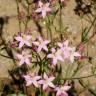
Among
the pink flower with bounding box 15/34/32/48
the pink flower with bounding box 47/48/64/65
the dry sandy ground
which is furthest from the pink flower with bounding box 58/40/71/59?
the dry sandy ground

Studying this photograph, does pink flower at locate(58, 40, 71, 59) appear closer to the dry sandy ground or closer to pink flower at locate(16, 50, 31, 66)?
pink flower at locate(16, 50, 31, 66)

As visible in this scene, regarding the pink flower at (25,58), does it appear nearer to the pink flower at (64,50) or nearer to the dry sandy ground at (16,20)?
the pink flower at (64,50)

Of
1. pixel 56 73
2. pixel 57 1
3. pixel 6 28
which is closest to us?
pixel 57 1

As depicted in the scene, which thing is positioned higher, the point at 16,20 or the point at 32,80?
the point at 16,20

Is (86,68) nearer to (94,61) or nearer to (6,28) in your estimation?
(94,61)

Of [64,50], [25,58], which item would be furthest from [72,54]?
[25,58]

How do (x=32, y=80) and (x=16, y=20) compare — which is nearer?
(x=32, y=80)

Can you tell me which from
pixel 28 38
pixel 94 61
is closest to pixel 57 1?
pixel 28 38

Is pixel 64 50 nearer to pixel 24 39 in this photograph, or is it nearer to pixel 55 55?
pixel 55 55

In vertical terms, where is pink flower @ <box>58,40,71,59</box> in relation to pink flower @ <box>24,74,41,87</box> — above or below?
above

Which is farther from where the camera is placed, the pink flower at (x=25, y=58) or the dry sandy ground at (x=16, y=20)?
the dry sandy ground at (x=16, y=20)

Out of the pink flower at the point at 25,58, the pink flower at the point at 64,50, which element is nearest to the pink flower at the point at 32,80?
the pink flower at the point at 25,58
